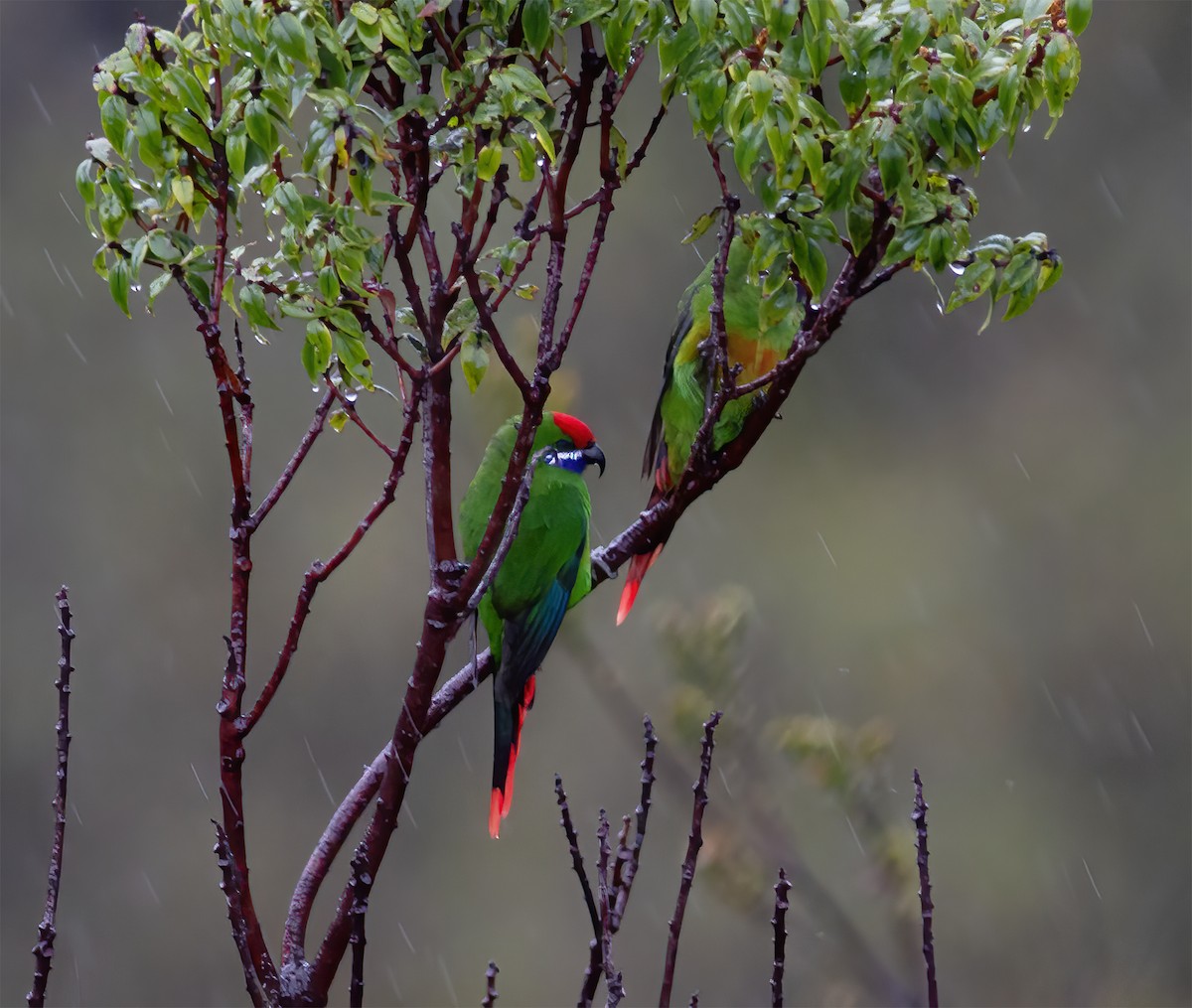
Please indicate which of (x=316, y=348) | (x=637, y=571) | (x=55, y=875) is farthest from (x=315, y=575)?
(x=637, y=571)

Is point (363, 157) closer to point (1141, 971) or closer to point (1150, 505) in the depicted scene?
point (1141, 971)

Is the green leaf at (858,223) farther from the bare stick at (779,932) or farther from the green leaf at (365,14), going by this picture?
the bare stick at (779,932)

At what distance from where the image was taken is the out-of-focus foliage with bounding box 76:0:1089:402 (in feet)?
3.87

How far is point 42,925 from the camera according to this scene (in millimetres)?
1142

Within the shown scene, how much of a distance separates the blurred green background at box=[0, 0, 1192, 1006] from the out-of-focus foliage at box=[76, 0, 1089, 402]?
4419 millimetres

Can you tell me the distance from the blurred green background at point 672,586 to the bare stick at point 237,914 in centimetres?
439

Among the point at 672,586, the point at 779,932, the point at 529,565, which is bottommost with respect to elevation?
the point at 779,932

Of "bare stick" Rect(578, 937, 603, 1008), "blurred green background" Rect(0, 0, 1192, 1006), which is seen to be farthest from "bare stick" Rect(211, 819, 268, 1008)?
"blurred green background" Rect(0, 0, 1192, 1006)

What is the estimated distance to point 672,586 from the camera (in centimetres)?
629

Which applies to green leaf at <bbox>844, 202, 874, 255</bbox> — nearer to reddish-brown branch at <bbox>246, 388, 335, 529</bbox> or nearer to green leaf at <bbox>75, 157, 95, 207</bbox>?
reddish-brown branch at <bbox>246, 388, 335, 529</bbox>

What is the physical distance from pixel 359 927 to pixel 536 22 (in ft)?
2.73

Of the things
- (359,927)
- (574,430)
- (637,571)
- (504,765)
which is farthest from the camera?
(637,571)

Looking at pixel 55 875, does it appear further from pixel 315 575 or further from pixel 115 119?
pixel 115 119

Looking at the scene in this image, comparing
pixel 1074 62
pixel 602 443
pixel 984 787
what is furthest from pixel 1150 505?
pixel 1074 62
